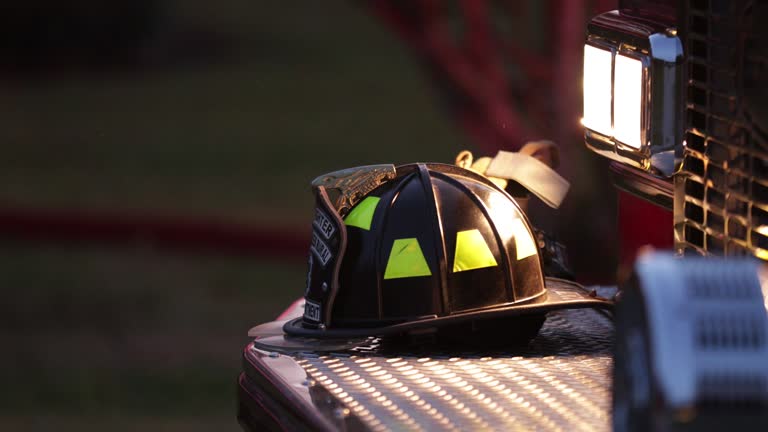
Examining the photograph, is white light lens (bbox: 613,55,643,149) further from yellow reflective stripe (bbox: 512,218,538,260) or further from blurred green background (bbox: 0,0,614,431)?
blurred green background (bbox: 0,0,614,431)

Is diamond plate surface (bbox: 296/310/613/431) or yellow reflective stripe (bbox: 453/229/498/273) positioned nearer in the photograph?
diamond plate surface (bbox: 296/310/613/431)

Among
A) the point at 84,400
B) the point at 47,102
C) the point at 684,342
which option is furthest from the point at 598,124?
the point at 47,102

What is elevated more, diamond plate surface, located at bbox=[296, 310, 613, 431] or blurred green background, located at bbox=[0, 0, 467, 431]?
diamond plate surface, located at bbox=[296, 310, 613, 431]

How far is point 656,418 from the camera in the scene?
4.40ft

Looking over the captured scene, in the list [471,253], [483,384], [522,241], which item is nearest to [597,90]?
[522,241]

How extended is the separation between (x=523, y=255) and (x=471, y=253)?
0.39ft

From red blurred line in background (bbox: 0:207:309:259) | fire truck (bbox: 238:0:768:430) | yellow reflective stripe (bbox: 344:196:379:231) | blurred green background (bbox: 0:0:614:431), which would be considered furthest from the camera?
red blurred line in background (bbox: 0:207:309:259)

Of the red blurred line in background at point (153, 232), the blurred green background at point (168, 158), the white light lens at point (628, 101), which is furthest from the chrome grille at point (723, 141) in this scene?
the red blurred line in background at point (153, 232)

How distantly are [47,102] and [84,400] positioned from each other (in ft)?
43.7

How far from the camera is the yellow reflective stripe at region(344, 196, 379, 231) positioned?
248 cm

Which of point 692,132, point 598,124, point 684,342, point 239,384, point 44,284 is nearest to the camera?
point 684,342

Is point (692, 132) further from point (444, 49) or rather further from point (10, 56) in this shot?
point (10, 56)

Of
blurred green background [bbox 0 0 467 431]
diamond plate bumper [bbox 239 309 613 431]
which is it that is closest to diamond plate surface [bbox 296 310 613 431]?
diamond plate bumper [bbox 239 309 613 431]

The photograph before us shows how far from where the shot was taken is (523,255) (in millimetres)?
2490
